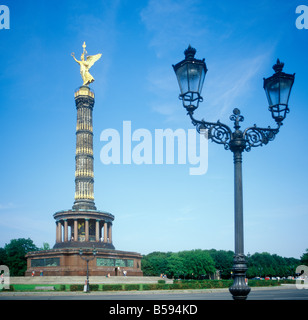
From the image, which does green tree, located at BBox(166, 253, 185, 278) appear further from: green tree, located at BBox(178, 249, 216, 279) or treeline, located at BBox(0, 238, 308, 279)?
green tree, located at BBox(178, 249, 216, 279)

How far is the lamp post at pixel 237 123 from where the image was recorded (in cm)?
611

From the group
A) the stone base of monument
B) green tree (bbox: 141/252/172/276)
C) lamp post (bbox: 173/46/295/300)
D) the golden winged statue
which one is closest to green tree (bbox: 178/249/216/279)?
green tree (bbox: 141/252/172/276)

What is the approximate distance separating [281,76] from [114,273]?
41102 millimetres

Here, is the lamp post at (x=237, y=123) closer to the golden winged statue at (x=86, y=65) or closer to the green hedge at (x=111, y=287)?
the green hedge at (x=111, y=287)

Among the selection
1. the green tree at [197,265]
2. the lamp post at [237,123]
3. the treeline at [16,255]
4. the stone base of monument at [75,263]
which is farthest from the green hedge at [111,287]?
the green tree at [197,265]

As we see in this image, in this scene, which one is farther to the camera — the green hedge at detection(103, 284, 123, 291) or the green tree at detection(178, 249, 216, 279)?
the green tree at detection(178, 249, 216, 279)

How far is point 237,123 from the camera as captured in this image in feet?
22.8

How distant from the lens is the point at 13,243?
64688mm

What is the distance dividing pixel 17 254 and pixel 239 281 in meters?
63.5

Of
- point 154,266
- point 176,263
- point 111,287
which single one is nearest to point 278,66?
point 111,287

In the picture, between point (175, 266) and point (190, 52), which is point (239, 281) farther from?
point (175, 266)

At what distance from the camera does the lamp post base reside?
5.80 metres

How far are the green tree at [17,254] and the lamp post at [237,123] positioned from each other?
60.9 metres
